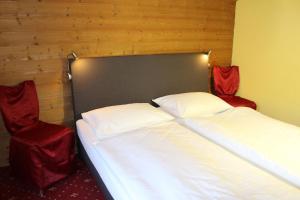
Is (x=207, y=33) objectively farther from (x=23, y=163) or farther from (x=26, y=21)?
(x=23, y=163)

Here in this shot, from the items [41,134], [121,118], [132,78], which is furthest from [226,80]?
[41,134]

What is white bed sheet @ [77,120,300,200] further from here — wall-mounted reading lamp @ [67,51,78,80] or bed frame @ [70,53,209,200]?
wall-mounted reading lamp @ [67,51,78,80]

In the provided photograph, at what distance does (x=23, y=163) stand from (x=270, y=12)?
123 inches

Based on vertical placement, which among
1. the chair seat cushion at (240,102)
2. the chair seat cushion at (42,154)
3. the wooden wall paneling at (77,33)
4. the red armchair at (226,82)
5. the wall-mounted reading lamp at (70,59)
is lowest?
the chair seat cushion at (42,154)

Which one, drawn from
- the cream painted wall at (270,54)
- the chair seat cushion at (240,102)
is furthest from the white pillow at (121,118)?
the cream painted wall at (270,54)

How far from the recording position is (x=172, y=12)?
10.1ft

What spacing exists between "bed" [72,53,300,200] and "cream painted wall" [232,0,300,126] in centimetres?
75

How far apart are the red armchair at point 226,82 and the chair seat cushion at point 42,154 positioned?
2.01 meters

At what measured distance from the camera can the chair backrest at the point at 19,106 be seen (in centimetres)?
225

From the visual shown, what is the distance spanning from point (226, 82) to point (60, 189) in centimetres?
241

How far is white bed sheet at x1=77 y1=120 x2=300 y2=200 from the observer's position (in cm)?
144

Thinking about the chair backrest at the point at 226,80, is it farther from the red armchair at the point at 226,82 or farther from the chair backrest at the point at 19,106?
the chair backrest at the point at 19,106

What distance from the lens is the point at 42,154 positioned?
2.16m

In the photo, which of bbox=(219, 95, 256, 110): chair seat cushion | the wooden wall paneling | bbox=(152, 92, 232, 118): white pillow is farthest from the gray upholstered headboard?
bbox=(219, 95, 256, 110): chair seat cushion
